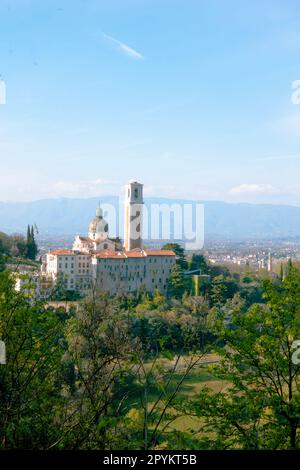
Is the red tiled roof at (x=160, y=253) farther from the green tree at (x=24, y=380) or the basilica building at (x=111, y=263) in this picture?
the green tree at (x=24, y=380)

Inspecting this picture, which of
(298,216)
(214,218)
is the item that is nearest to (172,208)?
(214,218)

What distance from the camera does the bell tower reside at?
41.0m

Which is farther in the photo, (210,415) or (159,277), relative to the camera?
(159,277)

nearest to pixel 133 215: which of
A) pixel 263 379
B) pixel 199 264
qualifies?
pixel 199 264

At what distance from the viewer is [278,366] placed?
5875 millimetres

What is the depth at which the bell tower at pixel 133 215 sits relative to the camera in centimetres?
4102

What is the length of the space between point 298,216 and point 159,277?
4007 inches

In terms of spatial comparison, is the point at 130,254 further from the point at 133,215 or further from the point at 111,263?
the point at 133,215

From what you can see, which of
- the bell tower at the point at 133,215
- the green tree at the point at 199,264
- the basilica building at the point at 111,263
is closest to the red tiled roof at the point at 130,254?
the basilica building at the point at 111,263
